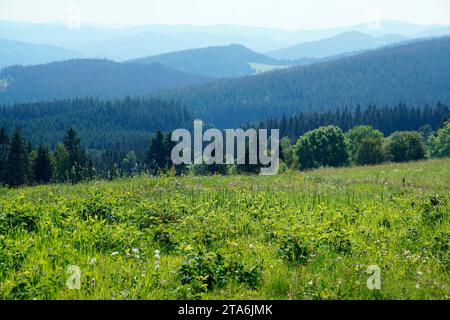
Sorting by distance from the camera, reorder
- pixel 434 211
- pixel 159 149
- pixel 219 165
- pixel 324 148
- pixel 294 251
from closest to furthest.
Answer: pixel 294 251, pixel 434 211, pixel 159 149, pixel 219 165, pixel 324 148

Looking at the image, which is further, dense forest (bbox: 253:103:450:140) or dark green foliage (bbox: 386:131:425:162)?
dense forest (bbox: 253:103:450:140)

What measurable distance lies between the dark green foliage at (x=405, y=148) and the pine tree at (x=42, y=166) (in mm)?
55688

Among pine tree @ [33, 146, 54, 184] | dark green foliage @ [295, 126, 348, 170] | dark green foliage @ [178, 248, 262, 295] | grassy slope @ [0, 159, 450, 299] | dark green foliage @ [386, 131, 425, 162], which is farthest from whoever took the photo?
dark green foliage @ [295, 126, 348, 170]

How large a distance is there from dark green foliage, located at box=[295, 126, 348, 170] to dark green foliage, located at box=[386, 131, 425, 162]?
809cm

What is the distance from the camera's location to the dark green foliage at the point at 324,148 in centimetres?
8462

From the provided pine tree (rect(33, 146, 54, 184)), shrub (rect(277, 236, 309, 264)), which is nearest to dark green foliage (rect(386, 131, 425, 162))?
pine tree (rect(33, 146, 54, 184))

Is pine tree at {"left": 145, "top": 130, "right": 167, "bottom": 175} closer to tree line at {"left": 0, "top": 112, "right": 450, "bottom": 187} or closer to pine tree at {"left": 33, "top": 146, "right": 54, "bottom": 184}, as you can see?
tree line at {"left": 0, "top": 112, "right": 450, "bottom": 187}

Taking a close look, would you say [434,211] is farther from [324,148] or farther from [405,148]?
[405,148]

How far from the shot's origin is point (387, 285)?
8.14 metres

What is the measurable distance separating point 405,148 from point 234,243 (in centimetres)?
7880

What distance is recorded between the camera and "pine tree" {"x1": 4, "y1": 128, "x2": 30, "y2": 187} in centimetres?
6328

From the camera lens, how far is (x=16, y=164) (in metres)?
63.9

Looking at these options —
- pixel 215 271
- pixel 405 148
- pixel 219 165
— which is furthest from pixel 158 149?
pixel 215 271
